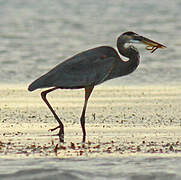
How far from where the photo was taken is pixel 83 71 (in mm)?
11359

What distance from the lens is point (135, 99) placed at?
14.0m

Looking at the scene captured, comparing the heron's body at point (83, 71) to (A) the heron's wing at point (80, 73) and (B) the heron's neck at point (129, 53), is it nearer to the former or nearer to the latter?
(A) the heron's wing at point (80, 73)

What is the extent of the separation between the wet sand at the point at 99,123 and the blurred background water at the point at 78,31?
1612 mm

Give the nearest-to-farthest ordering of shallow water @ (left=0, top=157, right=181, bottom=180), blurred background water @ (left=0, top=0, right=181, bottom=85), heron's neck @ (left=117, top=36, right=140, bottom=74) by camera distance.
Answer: shallow water @ (left=0, top=157, right=181, bottom=180), heron's neck @ (left=117, top=36, right=140, bottom=74), blurred background water @ (left=0, top=0, right=181, bottom=85)

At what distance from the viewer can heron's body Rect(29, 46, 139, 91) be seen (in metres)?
11.2

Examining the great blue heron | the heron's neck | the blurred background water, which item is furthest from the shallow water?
the blurred background water

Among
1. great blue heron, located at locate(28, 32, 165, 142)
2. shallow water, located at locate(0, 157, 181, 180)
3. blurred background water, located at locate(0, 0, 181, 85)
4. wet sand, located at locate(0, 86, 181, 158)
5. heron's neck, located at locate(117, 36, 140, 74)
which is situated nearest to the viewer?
shallow water, located at locate(0, 157, 181, 180)

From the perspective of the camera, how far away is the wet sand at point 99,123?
9953 mm

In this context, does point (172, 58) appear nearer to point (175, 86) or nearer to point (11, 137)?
point (175, 86)

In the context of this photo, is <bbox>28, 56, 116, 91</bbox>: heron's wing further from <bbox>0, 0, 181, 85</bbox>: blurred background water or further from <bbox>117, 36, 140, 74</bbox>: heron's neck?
<bbox>0, 0, 181, 85</bbox>: blurred background water

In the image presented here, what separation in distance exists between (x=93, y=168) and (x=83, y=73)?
2.65 metres

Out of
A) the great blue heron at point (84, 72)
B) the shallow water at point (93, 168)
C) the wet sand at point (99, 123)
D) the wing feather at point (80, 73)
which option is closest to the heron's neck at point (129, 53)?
the great blue heron at point (84, 72)

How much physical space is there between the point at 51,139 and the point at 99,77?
3.65 feet

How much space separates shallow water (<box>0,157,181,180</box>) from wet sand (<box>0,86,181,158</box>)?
32 centimetres
